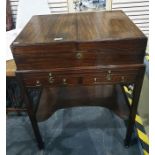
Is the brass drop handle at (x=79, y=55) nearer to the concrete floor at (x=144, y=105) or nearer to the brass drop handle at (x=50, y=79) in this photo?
the brass drop handle at (x=50, y=79)

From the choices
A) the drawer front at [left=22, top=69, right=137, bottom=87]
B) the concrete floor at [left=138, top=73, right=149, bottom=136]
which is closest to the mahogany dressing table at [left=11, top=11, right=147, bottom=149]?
the drawer front at [left=22, top=69, right=137, bottom=87]

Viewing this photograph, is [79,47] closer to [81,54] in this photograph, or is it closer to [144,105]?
[81,54]

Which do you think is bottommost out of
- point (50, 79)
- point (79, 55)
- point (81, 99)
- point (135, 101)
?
point (81, 99)

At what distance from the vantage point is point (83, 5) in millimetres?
1840

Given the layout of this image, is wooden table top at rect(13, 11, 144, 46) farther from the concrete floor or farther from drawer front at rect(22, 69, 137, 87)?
the concrete floor

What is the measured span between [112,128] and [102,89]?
1.09ft

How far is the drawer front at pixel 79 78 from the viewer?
1.03 metres

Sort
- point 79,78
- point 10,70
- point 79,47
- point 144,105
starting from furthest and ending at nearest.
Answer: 1. point 144,105
2. point 10,70
3. point 79,78
4. point 79,47

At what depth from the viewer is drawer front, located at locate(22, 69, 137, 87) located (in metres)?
1.03

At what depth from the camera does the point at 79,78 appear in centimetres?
105

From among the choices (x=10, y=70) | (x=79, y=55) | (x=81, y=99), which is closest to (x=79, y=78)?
(x=79, y=55)

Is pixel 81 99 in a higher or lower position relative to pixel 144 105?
higher

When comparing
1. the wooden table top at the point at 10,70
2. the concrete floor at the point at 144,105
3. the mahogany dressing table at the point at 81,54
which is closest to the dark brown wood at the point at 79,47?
the mahogany dressing table at the point at 81,54

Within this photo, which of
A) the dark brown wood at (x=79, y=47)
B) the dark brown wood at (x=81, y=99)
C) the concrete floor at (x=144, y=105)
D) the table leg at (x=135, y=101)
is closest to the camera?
the dark brown wood at (x=79, y=47)
